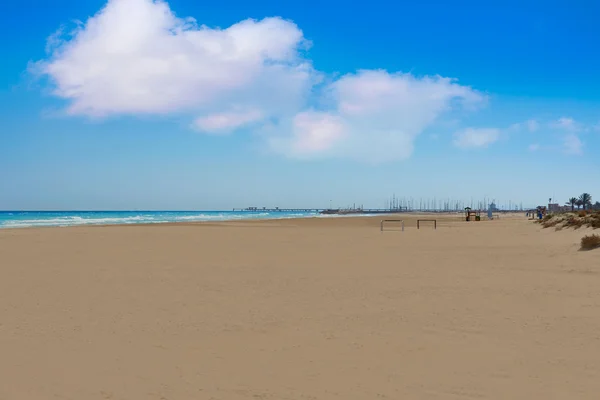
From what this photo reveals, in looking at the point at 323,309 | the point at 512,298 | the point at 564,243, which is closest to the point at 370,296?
the point at 323,309

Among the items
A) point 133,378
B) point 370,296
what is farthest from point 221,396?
point 370,296

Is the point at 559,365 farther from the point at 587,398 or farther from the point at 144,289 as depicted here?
the point at 144,289

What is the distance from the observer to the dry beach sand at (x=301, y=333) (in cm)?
558

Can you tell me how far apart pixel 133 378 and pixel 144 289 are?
20.7 feet

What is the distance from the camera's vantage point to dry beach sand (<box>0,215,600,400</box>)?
5578mm

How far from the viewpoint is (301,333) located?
7.76 metres

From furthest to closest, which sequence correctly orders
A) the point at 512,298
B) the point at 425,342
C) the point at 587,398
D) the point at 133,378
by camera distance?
1. the point at 512,298
2. the point at 425,342
3. the point at 133,378
4. the point at 587,398

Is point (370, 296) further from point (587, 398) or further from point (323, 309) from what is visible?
point (587, 398)

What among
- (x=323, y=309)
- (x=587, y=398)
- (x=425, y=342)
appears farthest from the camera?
(x=323, y=309)

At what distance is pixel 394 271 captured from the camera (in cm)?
1488

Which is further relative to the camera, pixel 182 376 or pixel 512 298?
pixel 512 298

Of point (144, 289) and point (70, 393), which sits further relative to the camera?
point (144, 289)

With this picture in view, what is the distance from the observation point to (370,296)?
427 inches

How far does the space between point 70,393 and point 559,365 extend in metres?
6.22
